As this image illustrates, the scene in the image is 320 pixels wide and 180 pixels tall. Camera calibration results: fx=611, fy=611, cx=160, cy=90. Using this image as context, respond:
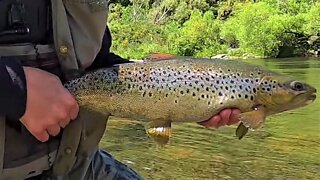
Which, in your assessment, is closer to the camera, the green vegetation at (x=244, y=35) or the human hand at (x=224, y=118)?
the human hand at (x=224, y=118)

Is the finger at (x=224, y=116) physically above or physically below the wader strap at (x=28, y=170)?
above

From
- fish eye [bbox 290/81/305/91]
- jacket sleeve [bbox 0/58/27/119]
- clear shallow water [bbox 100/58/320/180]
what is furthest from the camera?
clear shallow water [bbox 100/58/320/180]

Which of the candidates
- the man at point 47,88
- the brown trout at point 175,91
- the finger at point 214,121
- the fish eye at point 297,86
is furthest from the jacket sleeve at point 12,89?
the fish eye at point 297,86

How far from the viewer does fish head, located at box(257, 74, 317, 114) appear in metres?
1.76

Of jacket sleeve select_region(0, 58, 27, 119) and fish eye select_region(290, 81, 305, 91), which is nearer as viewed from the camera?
jacket sleeve select_region(0, 58, 27, 119)

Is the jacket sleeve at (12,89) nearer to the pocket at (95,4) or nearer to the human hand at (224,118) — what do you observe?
the pocket at (95,4)

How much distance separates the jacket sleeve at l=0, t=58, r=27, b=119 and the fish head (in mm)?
711

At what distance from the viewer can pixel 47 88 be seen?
4.50 ft

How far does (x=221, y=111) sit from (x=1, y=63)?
0.64 m

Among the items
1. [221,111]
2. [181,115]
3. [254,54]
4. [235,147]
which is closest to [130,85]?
[181,115]

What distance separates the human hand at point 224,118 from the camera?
1698 mm

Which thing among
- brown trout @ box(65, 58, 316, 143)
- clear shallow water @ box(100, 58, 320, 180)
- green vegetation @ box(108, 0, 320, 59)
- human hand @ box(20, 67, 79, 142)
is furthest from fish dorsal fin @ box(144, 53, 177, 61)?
green vegetation @ box(108, 0, 320, 59)

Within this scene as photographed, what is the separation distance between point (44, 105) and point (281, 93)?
2.52 ft

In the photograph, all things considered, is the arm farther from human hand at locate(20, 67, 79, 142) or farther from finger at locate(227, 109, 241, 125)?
finger at locate(227, 109, 241, 125)
